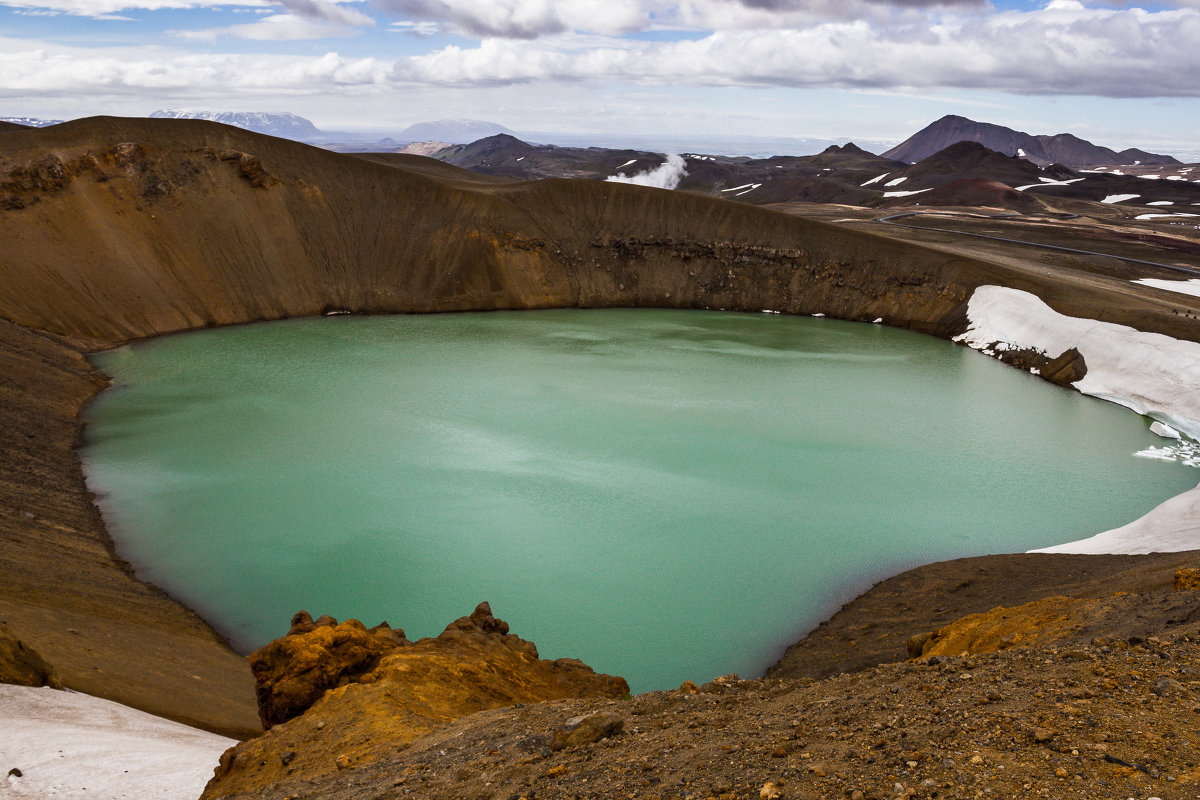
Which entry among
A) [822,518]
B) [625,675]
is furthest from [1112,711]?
[822,518]

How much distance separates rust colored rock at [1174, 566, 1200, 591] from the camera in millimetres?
11143

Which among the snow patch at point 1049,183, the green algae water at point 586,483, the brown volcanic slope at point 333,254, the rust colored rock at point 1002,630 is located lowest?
the green algae water at point 586,483

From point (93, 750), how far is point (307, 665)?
8.31 ft

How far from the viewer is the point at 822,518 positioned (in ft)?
66.7

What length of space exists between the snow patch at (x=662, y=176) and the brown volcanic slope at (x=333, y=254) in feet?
280

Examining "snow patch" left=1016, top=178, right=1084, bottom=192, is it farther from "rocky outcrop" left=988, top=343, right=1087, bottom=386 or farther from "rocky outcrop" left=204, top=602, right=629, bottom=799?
"rocky outcrop" left=204, top=602, right=629, bottom=799

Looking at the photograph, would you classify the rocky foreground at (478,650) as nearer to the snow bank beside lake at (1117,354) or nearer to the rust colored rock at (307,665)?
the rust colored rock at (307,665)

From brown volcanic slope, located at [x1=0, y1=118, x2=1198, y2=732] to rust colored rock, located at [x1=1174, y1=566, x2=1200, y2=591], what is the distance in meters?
25.2

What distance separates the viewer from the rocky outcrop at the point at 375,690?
8328mm

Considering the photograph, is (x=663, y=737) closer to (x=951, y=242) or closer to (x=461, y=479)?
(x=461, y=479)

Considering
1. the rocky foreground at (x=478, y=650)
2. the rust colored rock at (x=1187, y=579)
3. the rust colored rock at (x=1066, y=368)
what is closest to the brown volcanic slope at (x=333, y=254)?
the rocky foreground at (x=478, y=650)

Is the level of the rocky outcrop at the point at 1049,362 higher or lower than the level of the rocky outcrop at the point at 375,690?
higher

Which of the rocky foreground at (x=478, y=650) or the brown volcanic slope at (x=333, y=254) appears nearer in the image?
the rocky foreground at (x=478, y=650)

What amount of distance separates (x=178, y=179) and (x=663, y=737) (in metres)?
49.2
